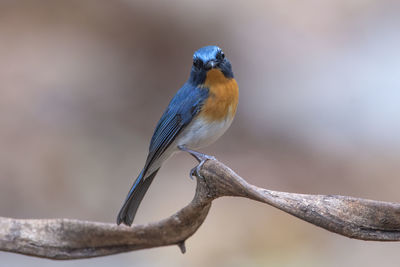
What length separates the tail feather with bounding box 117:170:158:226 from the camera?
3074mm

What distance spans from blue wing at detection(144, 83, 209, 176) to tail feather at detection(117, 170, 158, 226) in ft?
0.32

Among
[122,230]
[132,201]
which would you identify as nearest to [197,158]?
[132,201]

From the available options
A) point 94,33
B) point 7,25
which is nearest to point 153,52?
point 94,33

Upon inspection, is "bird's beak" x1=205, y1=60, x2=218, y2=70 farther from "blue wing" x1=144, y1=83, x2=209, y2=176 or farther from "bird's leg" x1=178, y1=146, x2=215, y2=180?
"bird's leg" x1=178, y1=146, x2=215, y2=180

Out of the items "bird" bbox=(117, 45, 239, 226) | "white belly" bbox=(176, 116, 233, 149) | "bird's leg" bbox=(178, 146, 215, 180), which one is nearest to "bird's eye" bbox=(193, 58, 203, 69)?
"bird" bbox=(117, 45, 239, 226)

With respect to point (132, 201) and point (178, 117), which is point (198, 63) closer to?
point (178, 117)

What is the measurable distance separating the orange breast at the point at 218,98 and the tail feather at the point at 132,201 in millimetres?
528

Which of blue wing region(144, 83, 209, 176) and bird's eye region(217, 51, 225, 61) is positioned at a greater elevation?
bird's eye region(217, 51, 225, 61)

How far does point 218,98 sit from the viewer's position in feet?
11.5

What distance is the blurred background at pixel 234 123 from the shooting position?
516cm

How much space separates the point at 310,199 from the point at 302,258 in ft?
9.52

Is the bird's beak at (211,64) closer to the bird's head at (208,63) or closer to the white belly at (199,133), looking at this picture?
the bird's head at (208,63)

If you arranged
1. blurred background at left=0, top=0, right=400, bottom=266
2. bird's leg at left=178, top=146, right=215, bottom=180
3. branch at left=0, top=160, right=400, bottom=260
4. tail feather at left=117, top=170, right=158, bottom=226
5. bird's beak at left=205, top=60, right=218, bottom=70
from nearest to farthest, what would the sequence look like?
branch at left=0, top=160, right=400, bottom=260, bird's leg at left=178, top=146, right=215, bottom=180, tail feather at left=117, top=170, right=158, bottom=226, bird's beak at left=205, top=60, right=218, bottom=70, blurred background at left=0, top=0, right=400, bottom=266

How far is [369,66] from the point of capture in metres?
6.77
